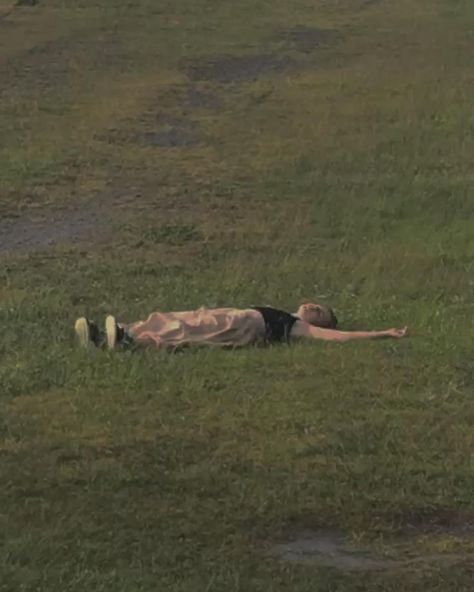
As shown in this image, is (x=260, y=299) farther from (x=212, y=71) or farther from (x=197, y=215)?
(x=212, y=71)

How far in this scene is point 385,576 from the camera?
4375 mm

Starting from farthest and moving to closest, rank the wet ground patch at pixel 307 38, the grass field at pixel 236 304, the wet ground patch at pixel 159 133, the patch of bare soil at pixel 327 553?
1. the wet ground patch at pixel 307 38
2. the wet ground patch at pixel 159 133
3. the grass field at pixel 236 304
4. the patch of bare soil at pixel 327 553

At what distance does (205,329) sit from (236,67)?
13841 mm

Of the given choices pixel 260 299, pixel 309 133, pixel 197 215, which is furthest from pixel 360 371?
pixel 309 133

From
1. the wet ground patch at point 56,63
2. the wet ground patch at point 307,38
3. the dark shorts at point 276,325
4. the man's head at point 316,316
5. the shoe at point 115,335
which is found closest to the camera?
the shoe at point 115,335

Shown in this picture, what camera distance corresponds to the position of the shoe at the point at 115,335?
7090 mm

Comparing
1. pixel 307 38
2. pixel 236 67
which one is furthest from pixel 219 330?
pixel 307 38

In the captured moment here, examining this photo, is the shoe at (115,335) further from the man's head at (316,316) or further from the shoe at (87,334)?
the man's head at (316,316)

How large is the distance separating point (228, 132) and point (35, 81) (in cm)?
419

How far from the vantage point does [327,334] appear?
24.6 ft

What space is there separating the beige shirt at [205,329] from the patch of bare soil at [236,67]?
12452mm

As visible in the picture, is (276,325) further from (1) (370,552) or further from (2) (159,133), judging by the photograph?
(2) (159,133)

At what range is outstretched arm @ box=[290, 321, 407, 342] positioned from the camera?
7461 millimetres

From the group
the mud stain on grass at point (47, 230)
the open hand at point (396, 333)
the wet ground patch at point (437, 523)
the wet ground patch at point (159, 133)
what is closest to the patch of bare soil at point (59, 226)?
the mud stain on grass at point (47, 230)
